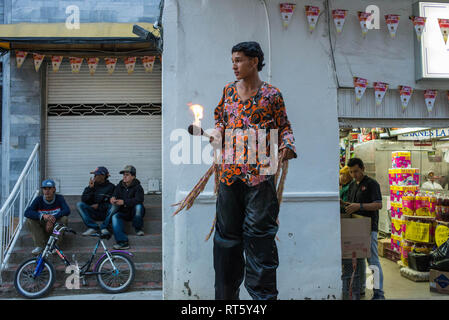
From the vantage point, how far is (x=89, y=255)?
5.37 m

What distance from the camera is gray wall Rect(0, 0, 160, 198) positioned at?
259 inches

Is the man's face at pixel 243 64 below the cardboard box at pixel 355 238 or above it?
above

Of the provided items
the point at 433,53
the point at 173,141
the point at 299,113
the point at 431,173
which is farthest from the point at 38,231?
the point at 431,173

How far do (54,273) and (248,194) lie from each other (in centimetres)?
363

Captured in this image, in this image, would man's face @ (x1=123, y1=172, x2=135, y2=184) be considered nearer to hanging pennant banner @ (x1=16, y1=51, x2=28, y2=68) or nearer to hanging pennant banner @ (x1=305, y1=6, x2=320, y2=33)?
hanging pennant banner @ (x1=16, y1=51, x2=28, y2=68)

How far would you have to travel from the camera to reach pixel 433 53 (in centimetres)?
450

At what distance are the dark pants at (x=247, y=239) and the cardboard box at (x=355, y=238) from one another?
88.3 inches

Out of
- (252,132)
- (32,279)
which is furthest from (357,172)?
(32,279)

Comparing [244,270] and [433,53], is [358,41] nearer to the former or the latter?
[433,53]

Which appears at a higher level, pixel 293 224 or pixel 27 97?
pixel 27 97

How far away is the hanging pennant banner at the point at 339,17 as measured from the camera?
440 centimetres

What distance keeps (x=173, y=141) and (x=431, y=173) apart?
253 inches

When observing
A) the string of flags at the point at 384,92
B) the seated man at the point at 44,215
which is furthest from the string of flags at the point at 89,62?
the string of flags at the point at 384,92

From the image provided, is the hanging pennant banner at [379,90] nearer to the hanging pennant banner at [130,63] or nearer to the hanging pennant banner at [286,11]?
the hanging pennant banner at [286,11]
